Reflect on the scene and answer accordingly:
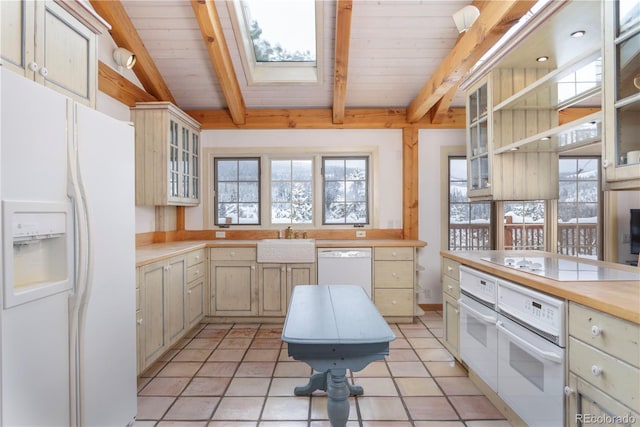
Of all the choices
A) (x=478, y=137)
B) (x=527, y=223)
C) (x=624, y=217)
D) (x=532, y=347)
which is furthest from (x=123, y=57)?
(x=624, y=217)

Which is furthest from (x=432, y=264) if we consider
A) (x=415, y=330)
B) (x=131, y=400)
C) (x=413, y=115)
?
(x=131, y=400)

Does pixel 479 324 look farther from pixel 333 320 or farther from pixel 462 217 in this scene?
pixel 462 217

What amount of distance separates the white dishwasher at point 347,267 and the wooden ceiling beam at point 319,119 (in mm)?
1594

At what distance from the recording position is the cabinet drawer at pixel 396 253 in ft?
12.5

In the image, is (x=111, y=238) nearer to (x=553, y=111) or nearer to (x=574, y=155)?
(x=553, y=111)

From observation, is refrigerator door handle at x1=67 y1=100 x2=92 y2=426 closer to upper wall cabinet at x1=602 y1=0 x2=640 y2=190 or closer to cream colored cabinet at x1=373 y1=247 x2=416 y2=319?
upper wall cabinet at x1=602 y1=0 x2=640 y2=190

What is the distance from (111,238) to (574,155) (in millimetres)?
4855

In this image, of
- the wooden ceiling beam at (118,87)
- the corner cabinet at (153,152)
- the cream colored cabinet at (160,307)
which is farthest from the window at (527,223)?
the wooden ceiling beam at (118,87)

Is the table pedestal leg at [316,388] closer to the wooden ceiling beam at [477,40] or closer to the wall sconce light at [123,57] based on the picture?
the wooden ceiling beam at [477,40]

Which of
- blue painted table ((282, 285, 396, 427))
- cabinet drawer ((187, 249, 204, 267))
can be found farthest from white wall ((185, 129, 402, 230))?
blue painted table ((282, 285, 396, 427))

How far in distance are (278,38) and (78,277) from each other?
3.01 meters

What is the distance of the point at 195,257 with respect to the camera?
11.5 feet

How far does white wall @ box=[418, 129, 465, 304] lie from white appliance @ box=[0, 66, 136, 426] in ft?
11.0

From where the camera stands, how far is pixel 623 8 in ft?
5.07
